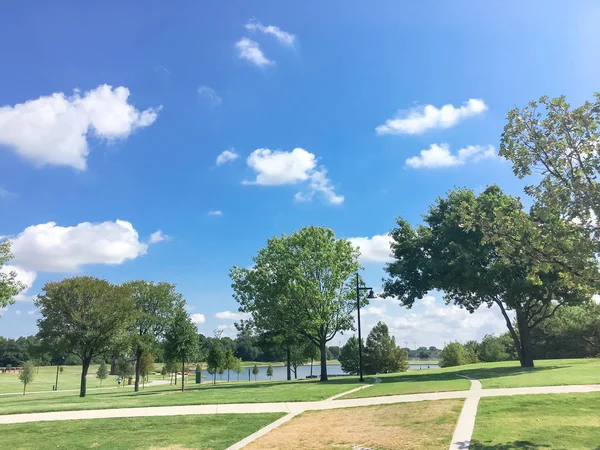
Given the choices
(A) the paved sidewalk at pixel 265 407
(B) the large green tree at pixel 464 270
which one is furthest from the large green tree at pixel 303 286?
(A) the paved sidewalk at pixel 265 407

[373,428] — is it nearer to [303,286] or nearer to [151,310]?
[303,286]

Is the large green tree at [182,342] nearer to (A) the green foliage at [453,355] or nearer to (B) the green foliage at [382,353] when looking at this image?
(B) the green foliage at [382,353]

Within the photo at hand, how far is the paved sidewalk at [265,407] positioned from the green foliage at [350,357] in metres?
41.4

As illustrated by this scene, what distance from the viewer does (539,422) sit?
10.2 m

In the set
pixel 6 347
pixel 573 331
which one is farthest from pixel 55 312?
pixel 6 347

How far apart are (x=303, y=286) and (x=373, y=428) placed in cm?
2073

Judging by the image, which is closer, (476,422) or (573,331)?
(476,422)

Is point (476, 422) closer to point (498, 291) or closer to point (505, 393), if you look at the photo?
point (505, 393)

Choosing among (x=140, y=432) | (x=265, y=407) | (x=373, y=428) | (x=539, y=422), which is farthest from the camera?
(x=265, y=407)

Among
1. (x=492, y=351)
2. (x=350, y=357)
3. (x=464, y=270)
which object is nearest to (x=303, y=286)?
(x=464, y=270)

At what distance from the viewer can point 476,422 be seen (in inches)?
409

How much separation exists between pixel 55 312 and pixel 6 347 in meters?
117

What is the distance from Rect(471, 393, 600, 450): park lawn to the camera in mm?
8438

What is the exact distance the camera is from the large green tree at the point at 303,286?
3161cm
